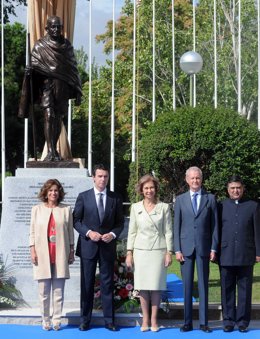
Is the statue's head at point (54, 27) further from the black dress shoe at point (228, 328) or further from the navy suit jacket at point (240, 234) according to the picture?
the black dress shoe at point (228, 328)

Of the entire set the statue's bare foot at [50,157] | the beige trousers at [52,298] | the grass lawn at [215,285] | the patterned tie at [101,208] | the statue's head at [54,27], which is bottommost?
the grass lawn at [215,285]

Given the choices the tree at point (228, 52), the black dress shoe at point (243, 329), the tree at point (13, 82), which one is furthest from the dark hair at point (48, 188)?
the tree at point (13, 82)

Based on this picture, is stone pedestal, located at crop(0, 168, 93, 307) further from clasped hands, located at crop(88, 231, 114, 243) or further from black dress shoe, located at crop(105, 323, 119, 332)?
clasped hands, located at crop(88, 231, 114, 243)

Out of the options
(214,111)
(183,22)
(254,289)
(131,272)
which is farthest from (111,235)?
(183,22)

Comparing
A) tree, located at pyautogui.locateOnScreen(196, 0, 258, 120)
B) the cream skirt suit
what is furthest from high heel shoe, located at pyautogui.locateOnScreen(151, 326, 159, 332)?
tree, located at pyautogui.locateOnScreen(196, 0, 258, 120)

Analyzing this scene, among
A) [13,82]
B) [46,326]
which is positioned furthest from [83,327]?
[13,82]

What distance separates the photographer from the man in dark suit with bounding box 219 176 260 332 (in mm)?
8250

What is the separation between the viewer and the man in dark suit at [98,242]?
841 cm

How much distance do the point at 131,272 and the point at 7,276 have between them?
1.51 metres

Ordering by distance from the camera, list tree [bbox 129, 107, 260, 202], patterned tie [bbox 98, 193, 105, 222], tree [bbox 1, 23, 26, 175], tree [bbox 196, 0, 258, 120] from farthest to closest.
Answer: tree [bbox 1, 23, 26, 175], tree [bbox 196, 0, 258, 120], tree [bbox 129, 107, 260, 202], patterned tie [bbox 98, 193, 105, 222]

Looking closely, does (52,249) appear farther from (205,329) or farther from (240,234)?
(240,234)

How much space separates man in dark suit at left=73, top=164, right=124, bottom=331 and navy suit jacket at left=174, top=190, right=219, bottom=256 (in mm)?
671

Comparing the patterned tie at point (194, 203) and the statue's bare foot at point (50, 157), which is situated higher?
the statue's bare foot at point (50, 157)

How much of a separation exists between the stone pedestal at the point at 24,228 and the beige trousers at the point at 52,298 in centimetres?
92
